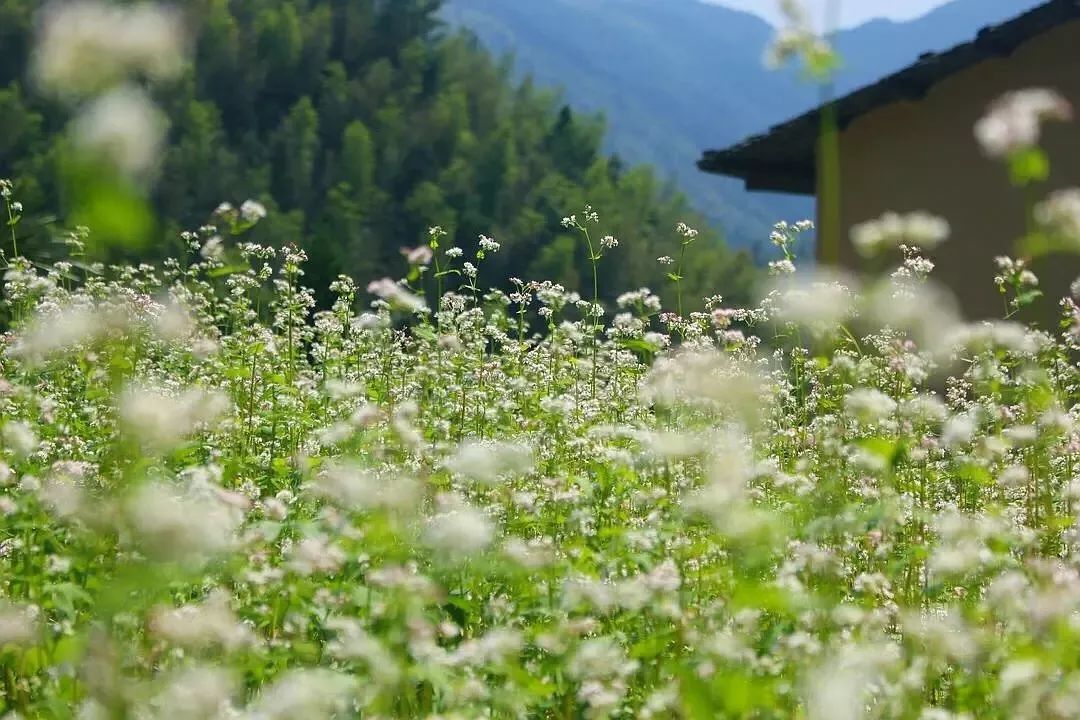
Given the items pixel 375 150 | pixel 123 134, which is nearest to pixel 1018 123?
pixel 123 134

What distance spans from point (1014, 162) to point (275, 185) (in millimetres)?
44341

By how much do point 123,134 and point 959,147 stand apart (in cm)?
1091

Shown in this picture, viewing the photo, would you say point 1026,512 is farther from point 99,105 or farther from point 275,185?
point 275,185

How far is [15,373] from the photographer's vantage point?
600 cm

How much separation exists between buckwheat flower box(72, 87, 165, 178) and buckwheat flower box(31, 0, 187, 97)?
5cm

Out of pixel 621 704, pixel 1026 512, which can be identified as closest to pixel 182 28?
pixel 621 704

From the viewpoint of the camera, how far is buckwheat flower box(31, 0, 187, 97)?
67.2 inches

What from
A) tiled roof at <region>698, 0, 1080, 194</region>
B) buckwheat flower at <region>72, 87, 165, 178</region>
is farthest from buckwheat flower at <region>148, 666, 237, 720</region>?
tiled roof at <region>698, 0, 1080, 194</region>

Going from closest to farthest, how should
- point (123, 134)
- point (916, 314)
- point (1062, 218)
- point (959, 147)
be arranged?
point (123, 134) < point (1062, 218) < point (916, 314) < point (959, 147)

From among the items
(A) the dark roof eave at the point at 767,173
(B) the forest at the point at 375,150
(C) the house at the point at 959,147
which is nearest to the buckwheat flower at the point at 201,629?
(C) the house at the point at 959,147

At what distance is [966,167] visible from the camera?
37.3 feet

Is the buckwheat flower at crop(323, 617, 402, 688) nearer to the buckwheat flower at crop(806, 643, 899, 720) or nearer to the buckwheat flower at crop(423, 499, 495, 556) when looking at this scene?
the buckwheat flower at crop(423, 499, 495, 556)

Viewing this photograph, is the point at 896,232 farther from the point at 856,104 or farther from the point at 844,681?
the point at 856,104

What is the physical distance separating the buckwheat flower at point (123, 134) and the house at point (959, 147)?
28.8ft
